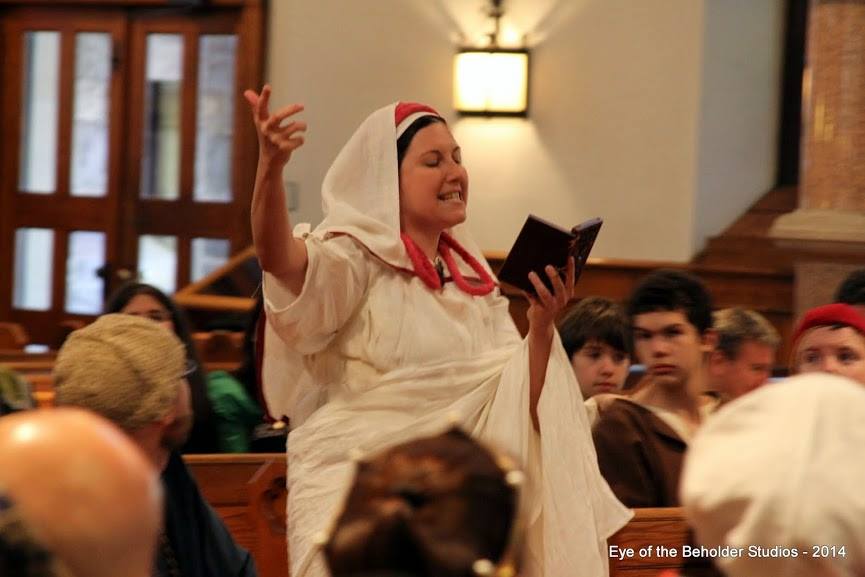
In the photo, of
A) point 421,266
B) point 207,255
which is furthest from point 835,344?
point 207,255

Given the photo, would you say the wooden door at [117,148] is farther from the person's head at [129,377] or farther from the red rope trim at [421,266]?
the person's head at [129,377]

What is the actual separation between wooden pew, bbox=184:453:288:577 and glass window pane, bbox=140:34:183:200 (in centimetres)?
602

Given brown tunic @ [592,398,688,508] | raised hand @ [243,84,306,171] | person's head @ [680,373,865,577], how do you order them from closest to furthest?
person's head @ [680,373,865,577]
raised hand @ [243,84,306,171]
brown tunic @ [592,398,688,508]

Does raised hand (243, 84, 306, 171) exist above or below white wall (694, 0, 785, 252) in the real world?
below

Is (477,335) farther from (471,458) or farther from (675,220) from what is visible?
(675,220)

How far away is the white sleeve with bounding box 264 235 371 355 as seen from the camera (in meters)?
3.04

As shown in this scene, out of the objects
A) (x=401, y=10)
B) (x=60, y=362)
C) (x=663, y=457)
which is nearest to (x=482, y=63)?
(x=401, y=10)

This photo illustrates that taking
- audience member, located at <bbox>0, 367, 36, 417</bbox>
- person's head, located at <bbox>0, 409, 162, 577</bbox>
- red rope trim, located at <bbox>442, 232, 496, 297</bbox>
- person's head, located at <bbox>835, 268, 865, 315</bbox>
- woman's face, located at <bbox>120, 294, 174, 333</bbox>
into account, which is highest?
red rope trim, located at <bbox>442, 232, 496, 297</bbox>

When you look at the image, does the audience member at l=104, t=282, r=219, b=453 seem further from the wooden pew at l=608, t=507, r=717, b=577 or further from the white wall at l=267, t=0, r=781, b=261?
the white wall at l=267, t=0, r=781, b=261

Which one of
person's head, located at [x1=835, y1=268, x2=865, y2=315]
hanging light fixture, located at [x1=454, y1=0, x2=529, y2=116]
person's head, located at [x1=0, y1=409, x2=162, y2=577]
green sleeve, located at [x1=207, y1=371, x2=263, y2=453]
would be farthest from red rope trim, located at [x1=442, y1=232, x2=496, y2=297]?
hanging light fixture, located at [x1=454, y1=0, x2=529, y2=116]

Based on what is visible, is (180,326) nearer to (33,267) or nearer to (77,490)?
(77,490)

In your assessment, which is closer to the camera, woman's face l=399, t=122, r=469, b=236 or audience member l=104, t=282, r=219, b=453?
woman's face l=399, t=122, r=469, b=236

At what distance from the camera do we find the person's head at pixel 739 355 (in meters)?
4.24

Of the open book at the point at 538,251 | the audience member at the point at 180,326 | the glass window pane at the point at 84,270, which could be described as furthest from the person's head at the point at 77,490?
the glass window pane at the point at 84,270
